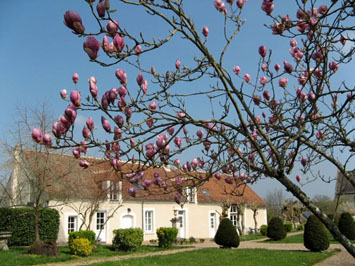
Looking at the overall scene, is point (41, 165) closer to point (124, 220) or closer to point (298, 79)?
point (124, 220)

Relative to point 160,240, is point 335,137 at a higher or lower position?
higher

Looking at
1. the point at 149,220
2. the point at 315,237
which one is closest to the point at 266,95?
the point at 315,237

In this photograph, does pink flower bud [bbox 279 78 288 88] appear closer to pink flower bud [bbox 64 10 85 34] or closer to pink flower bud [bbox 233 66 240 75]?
pink flower bud [bbox 233 66 240 75]

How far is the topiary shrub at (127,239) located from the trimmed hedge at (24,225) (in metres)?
4.02

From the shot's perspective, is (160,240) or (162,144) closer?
(162,144)

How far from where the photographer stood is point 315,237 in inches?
552

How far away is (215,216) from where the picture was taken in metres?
28.1

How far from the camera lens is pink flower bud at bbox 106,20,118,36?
202cm

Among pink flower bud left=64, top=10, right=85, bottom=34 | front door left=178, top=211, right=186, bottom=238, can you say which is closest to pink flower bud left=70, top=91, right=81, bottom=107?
pink flower bud left=64, top=10, right=85, bottom=34

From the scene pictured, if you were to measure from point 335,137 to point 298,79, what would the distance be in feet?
2.46

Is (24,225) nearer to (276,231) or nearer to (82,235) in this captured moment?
(82,235)

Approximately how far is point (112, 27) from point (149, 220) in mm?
22686

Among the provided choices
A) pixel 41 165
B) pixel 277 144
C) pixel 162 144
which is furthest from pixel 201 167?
pixel 41 165

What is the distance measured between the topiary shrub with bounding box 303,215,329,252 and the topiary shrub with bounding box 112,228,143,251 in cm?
730
